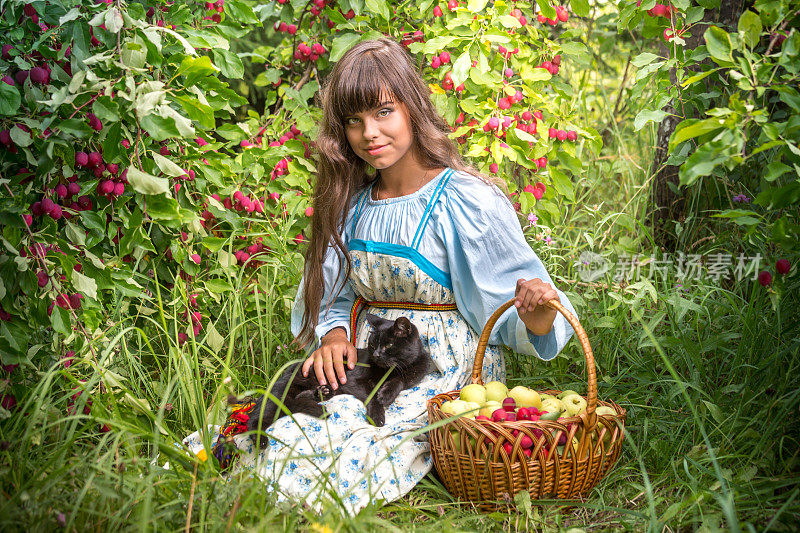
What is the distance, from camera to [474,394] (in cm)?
206

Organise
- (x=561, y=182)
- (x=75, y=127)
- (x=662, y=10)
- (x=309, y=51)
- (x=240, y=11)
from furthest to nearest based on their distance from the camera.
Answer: (x=309, y=51) < (x=561, y=182) < (x=662, y=10) < (x=240, y=11) < (x=75, y=127)

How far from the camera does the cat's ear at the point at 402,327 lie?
2.17m

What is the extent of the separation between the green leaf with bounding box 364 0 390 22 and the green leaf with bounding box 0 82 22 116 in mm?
1552

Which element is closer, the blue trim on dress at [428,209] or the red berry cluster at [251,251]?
the blue trim on dress at [428,209]

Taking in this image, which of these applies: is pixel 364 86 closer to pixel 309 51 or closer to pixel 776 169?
pixel 309 51

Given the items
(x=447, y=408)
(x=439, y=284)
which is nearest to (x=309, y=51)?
(x=439, y=284)

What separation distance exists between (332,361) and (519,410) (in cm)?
70

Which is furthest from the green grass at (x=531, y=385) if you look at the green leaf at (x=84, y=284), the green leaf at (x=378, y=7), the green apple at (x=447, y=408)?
the green leaf at (x=378, y=7)

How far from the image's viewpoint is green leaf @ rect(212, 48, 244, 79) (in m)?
2.31

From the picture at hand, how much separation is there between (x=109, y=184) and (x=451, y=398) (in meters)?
1.38

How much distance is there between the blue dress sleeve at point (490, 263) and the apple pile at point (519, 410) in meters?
0.23

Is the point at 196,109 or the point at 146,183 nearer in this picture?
the point at 146,183

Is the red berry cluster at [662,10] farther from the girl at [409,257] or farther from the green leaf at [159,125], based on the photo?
the green leaf at [159,125]

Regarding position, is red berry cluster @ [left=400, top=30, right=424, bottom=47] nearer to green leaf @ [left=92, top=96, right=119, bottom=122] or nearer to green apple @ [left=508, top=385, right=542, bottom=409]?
green leaf @ [left=92, top=96, right=119, bottom=122]
